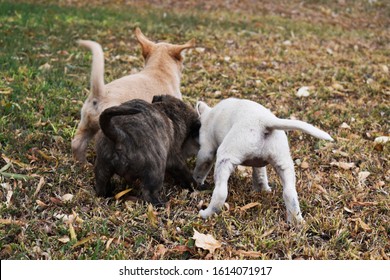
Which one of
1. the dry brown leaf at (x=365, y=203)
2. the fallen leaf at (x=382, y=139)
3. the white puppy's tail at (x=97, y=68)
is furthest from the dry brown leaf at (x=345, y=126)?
the white puppy's tail at (x=97, y=68)

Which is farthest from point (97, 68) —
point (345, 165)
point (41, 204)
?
point (345, 165)

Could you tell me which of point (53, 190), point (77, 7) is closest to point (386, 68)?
point (53, 190)

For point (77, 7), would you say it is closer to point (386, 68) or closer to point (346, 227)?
point (386, 68)

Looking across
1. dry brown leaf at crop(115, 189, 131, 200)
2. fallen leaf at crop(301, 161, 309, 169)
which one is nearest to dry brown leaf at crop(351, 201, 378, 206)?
fallen leaf at crop(301, 161, 309, 169)

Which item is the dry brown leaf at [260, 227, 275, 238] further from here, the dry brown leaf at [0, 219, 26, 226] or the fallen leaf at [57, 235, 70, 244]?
the dry brown leaf at [0, 219, 26, 226]

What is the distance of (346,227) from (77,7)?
33.9 feet

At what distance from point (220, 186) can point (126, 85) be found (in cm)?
166

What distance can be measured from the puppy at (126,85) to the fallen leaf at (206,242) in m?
1.55

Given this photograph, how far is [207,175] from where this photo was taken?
14.3ft

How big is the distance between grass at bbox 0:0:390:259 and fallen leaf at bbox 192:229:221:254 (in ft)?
0.14

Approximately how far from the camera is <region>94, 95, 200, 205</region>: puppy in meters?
3.47

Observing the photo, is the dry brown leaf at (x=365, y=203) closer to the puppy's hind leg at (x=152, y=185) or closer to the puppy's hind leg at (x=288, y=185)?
the puppy's hind leg at (x=288, y=185)

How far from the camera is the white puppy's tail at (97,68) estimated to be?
159 inches

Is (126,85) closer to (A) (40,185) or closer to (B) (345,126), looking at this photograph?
(A) (40,185)
